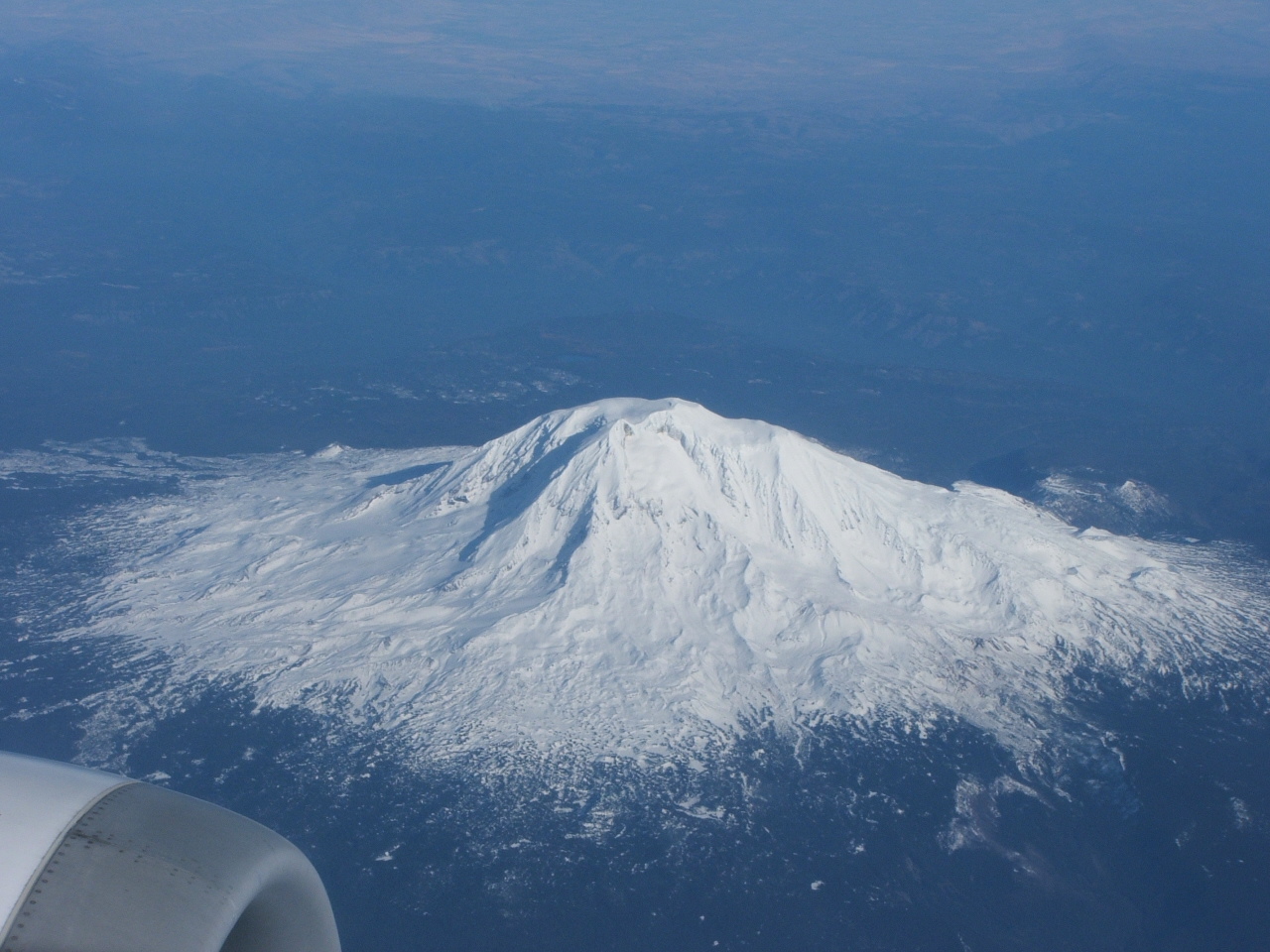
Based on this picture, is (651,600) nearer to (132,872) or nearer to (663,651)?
(663,651)

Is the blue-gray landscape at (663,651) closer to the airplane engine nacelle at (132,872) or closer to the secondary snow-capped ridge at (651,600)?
the secondary snow-capped ridge at (651,600)

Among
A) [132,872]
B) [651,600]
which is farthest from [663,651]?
[132,872]

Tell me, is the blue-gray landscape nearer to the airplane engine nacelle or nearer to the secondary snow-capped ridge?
A: the secondary snow-capped ridge

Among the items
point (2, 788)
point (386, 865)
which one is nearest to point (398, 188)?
point (386, 865)

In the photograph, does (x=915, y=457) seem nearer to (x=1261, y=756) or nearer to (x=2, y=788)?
A: (x=1261, y=756)

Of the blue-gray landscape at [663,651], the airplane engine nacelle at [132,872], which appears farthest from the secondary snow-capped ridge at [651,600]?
the airplane engine nacelle at [132,872]

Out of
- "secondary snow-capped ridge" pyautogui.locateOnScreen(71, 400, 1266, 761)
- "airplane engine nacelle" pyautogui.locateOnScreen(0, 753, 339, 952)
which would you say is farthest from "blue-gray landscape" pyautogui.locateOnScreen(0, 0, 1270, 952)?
"airplane engine nacelle" pyautogui.locateOnScreen(0, 753, 339, 952)
